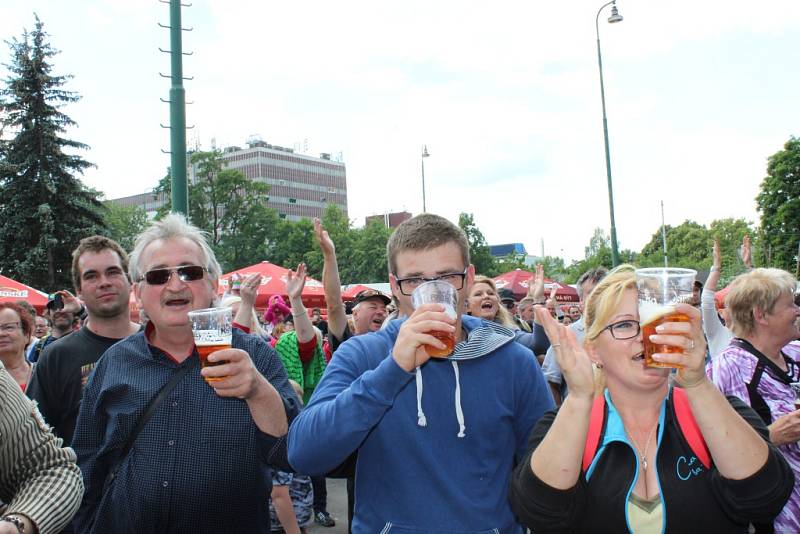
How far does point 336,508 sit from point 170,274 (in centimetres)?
537

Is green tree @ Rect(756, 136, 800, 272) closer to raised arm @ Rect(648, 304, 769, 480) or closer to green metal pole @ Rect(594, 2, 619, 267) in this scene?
green metal pole @ Rect(594, 2, 619, 267)

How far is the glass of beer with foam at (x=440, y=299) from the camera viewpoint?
6.83ft

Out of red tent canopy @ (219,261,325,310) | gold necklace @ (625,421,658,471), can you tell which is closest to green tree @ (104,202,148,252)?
red tent canopy @ (219,261,325,310)

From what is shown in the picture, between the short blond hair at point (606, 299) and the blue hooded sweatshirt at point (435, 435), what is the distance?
290 millimetres

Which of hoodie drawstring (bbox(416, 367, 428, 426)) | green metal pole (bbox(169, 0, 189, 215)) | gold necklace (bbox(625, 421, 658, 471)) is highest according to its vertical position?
green metal pole (bbox(169, 0, 189, 215))

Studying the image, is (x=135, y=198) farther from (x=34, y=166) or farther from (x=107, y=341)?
(x=107, y=341)

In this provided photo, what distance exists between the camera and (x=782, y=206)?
1871 inches

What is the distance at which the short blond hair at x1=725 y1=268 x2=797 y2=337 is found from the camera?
13.3ft

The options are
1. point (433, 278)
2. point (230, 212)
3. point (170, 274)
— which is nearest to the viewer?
point (433, 278)

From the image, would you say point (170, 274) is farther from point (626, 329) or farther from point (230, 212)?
point (230, 212)

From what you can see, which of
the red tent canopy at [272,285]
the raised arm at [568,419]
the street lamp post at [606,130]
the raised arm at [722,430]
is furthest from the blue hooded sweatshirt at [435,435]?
the street lamp post at [606,130]

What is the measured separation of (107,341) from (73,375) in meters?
0.33

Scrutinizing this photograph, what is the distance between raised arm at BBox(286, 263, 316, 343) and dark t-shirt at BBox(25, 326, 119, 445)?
231 centimetres

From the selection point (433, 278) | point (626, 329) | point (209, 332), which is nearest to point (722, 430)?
point (626, 329)
